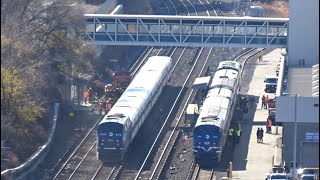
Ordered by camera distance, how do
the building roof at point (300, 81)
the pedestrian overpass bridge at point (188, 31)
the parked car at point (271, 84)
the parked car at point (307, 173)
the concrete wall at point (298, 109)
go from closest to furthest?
the parked car at point (307, 173) → the concrete wall at point (298, 109) → the building roof at point (300, 81) → the pedestrian overpass bridge at point (188, 31) → the parked car at point (271, 84)

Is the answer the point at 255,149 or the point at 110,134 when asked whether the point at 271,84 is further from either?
the point at 110,134

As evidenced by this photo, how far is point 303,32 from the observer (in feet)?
175

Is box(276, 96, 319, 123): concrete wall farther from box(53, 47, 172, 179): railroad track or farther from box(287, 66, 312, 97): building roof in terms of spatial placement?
box(53, 47, 172, 179): railroad track

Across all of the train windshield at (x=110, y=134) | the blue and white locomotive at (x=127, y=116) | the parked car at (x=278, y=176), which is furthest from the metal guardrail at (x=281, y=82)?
the train windshield at (x=110, y=134)

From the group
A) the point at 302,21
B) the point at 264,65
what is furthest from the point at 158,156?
the point at 264,65

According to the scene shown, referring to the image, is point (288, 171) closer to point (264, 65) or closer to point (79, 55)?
point (79, 55)

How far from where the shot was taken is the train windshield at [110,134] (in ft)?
142

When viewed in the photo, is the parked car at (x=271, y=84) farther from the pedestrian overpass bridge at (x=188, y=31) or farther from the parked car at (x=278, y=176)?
the parked car at (x=278, y=176)

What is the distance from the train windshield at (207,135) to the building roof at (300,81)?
11.9 feet

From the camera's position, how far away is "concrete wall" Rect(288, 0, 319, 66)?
174ft

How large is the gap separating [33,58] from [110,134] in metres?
5.47

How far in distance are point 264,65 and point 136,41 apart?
8.70m

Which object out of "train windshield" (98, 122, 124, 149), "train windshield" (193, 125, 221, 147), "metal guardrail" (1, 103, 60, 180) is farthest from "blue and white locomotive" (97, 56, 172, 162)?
"train windshield" (193, 125, 221, 147)

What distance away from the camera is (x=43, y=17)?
4991 cm
